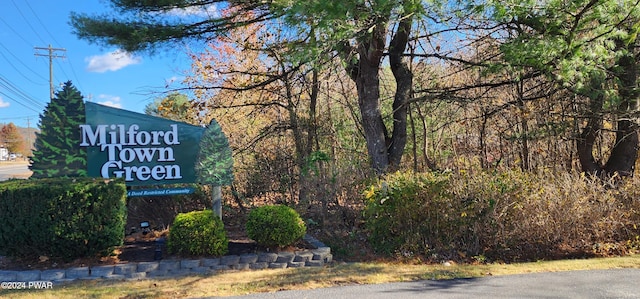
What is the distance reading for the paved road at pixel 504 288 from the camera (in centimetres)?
502

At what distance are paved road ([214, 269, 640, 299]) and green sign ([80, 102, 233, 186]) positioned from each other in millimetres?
3103

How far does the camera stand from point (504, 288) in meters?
5.29

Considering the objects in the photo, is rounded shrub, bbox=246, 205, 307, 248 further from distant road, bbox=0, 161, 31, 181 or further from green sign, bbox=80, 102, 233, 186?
distant road, bbox=0, 161, 31, 181

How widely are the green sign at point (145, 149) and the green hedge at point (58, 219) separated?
993 millimetres

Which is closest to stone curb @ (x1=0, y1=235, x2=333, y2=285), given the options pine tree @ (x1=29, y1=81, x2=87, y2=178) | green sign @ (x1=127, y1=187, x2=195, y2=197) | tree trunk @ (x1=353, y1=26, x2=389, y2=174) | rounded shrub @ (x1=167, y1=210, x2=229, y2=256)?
rounded shrub @ (x1=167, y1=210, x2=229, y2=256)

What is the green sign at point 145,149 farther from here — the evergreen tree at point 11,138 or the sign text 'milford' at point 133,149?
the evergreen tree at point 11,138

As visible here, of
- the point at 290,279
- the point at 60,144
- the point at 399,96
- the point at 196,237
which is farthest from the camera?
the point at 399,96

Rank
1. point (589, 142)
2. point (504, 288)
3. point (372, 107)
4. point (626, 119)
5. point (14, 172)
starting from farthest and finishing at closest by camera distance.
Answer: point (14, 172), point (589, 142), point (372, 107), point (626, 119), point (504, 288)

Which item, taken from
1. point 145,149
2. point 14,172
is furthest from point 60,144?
point 14,172

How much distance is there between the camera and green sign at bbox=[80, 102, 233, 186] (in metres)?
7.20

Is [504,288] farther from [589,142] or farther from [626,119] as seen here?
[589,142]

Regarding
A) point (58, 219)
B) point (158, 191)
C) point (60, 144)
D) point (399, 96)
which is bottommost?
point (58, 219)

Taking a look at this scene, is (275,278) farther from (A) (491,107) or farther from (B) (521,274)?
(A) (491,107)

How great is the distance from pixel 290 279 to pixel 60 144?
4.60 m
